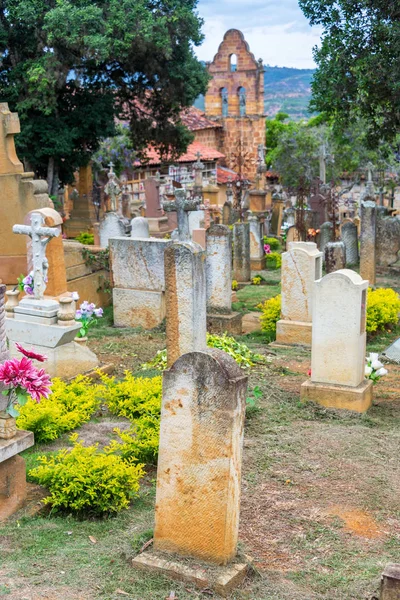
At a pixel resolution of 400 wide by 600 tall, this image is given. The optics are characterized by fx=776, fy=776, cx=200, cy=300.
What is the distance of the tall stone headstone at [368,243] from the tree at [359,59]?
2105 mm

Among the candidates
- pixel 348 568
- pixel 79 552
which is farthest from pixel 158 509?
pixel 348 568

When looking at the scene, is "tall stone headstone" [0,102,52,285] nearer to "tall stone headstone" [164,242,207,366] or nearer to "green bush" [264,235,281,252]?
"tall stone headstone" [164,242,207,366]

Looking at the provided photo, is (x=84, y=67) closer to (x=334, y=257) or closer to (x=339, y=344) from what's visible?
(x=334, y=257)

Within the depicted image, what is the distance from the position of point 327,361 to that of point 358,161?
125 ft

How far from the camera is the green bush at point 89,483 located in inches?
211

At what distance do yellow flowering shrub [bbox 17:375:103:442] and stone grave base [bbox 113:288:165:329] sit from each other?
3.73m

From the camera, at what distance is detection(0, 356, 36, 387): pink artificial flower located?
5.25 metres

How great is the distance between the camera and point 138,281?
11797mm

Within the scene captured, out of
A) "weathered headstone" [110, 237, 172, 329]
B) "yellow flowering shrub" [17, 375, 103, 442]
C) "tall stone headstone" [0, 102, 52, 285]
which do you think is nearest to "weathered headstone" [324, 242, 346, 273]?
"weathered headstone" [110, 237, 172, 329]

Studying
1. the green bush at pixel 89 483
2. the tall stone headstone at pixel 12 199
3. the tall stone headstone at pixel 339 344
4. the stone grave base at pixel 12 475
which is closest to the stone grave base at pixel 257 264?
the tall stone headstone at pixel 12 199

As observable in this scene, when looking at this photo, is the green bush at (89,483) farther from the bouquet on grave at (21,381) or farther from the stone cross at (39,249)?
the stone cross at (39,249)

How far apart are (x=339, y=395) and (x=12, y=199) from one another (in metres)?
6.69

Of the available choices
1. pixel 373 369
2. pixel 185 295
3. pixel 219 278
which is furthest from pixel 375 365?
pixel 219 278

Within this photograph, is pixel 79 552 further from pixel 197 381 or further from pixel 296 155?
pixel 296 155
